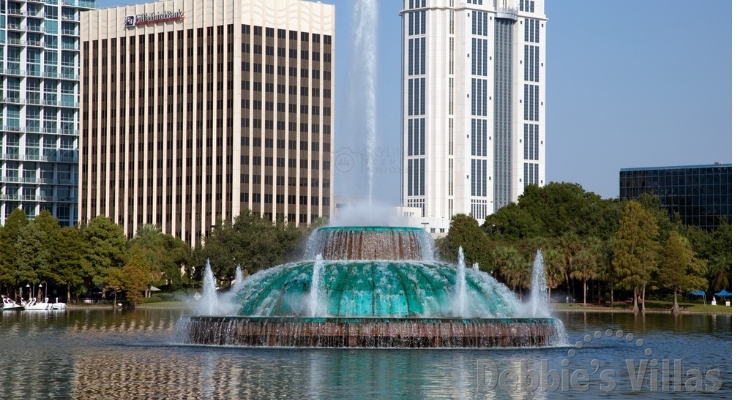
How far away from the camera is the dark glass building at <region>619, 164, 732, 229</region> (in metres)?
192

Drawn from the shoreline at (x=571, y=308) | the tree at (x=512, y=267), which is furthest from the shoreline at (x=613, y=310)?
the tree at (x=512, y=267)

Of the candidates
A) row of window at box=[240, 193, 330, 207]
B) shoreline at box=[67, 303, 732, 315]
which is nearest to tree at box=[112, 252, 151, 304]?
shoreline at box=[67, 303, 732, 315]

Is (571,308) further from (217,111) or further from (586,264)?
(217,111)

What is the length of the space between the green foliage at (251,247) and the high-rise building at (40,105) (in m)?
61.8

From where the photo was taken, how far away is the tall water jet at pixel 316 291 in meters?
49.3

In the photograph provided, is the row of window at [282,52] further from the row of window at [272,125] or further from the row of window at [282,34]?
the row of window at [272,125]

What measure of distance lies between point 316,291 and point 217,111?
12090 cm

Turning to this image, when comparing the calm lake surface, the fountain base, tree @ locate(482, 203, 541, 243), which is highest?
tree @ locate(482, 203, 541, 243)

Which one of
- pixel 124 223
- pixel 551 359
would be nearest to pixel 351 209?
pixel 551 359

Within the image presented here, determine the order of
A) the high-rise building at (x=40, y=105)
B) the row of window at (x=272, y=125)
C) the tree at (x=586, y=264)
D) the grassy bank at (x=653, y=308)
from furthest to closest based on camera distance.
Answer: the high-rise building at (x=40, y=105)
the row of window at (x=272, y=125)
the tree at (x=586, y=264)
the grassy bank at (x=653, y=308)

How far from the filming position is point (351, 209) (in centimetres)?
5503

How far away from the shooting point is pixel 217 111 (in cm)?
16838

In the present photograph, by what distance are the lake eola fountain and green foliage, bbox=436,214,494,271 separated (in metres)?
61.6

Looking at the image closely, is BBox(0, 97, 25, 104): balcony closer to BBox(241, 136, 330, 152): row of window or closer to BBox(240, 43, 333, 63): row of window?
BBox(240, 43, 333, 63): row of window
